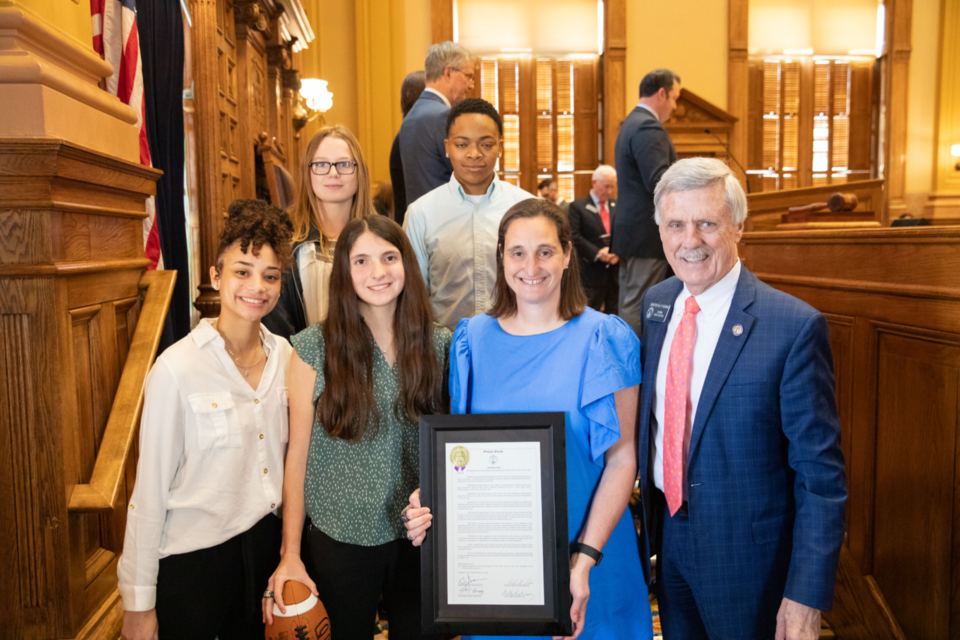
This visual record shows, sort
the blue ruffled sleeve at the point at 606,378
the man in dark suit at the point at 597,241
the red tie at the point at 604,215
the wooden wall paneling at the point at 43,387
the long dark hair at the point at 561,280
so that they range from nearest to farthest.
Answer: the blue ruffled sleeve at the point at 606,378, the long dark hair at the point at 561,280, the wooden wall paneling at the point at 43,387, the man in dark suit at the point at 597,241, the red tie at the point at 604,215

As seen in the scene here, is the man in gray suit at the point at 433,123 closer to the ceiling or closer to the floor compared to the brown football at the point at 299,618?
closer to the ceiling

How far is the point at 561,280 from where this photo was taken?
181cm

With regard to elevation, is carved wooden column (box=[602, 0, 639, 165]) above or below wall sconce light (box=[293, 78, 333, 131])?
above

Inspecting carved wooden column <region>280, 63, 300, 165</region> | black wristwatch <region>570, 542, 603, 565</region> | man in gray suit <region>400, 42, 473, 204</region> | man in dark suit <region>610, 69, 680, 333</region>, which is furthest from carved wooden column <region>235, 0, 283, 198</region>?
black wristwatch <region>570, 542, 603, 565</region>

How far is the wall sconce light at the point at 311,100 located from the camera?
807 centimetres

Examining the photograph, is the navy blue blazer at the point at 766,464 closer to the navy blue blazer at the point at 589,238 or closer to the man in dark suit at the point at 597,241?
the man in dark suit at the point at 597,241

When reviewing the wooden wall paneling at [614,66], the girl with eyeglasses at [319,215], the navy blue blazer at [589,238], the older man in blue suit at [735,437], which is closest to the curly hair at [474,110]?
the girl with eyeglasses at [319,215]

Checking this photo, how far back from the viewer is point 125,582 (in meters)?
1.75

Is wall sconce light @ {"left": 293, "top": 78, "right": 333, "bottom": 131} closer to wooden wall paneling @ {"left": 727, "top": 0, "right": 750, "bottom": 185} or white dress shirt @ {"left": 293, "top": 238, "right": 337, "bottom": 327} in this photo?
wooden wall paneling @ {"left": 727, "top": 0, "right": 750, "bottom": 185}

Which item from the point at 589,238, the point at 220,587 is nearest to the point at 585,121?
the point at 589,238

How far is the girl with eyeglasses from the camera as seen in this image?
93.2 inches

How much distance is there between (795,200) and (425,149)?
14.7 ft

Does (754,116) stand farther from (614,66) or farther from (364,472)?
(364,472)

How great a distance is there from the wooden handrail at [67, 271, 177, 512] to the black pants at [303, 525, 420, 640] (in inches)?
23.2
